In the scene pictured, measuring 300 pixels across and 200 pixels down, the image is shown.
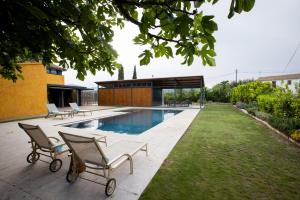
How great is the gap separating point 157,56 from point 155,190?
2.20m

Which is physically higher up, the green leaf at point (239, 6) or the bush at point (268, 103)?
the green leaf at point (239, 6)

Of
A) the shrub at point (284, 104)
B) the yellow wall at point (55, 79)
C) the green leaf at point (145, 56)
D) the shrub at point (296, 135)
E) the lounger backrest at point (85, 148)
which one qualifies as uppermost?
the yellow wall at point (55, 79)

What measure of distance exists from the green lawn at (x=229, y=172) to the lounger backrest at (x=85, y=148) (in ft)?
3.14

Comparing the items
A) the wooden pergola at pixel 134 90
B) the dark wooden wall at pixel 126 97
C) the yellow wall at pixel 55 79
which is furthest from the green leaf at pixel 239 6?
the dark wooden wall at pixel 126 97

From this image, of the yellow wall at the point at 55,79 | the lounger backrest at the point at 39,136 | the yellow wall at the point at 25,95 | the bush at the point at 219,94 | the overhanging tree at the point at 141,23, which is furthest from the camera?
the bush at the point at 219,94

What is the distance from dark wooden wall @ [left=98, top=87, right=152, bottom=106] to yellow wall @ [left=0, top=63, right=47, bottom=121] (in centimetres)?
1176

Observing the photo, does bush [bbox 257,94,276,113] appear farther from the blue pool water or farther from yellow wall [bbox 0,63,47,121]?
yellow wall [bbox 0,63,47,121]

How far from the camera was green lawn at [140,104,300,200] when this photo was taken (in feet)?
9.06

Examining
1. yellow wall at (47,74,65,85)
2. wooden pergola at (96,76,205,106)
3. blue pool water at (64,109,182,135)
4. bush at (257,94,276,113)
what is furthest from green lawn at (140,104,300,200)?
yellow wall at (47,74,65,85)

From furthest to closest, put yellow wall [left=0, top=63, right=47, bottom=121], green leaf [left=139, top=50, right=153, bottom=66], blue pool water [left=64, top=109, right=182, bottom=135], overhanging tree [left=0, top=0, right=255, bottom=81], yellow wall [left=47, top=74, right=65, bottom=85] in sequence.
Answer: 1. yellow wall [left=47, top=74, right=65, bottom=85]
2. yellow wall [left=0, top=63, right=47, bottom=121]
3. blue pool water [left=64, top=109, right=182, bottom=135]
4. green leaf [left=139, top=50, right=153, bottom=66]
5. overhanging tree [left=0, top=0, right=255, bottom=81]

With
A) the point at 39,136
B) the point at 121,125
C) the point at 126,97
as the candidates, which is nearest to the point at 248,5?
the point at 39,136

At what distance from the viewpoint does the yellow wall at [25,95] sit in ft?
33.2

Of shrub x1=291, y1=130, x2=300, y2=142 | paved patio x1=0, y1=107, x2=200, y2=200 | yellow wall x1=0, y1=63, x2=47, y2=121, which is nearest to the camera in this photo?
paved patio x1=0, y1=107, x2=200, y2=200

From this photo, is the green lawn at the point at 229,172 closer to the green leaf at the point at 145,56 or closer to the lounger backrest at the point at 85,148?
the lounger backrest at the point at 85,148
